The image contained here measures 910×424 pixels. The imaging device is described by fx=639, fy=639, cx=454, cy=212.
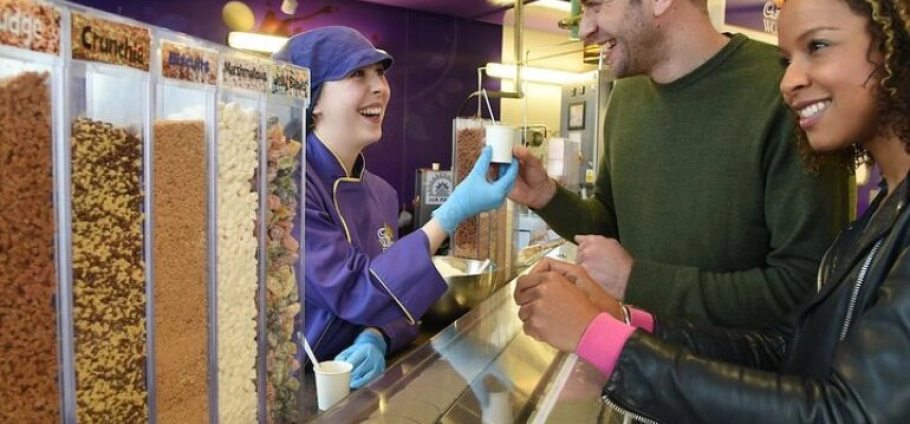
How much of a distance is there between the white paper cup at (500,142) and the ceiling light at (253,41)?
3.27m

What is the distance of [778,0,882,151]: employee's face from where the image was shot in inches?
36.8

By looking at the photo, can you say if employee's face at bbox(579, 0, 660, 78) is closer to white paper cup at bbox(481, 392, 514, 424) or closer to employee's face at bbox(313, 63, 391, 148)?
employee's face at bbox(313, 63, 391, 148)

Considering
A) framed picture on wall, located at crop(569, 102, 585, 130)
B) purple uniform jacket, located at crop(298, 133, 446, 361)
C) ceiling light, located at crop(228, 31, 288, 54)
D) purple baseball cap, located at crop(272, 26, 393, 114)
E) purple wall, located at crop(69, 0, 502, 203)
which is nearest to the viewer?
purple uniform jacket, located at crop(298, 133, 446, 361)

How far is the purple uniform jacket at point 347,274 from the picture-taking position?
1401 millimetres

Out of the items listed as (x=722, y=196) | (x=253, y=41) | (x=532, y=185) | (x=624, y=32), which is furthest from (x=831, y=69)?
(x=253, y=41)

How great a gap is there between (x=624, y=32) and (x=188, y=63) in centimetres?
117

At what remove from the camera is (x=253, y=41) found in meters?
4.53

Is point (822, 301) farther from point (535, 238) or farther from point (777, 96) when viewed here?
point (535, 238)

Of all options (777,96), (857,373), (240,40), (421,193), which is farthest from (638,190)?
(240,40)

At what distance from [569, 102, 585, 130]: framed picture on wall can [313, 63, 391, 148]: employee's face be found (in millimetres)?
2127

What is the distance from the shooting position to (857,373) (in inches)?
29.5

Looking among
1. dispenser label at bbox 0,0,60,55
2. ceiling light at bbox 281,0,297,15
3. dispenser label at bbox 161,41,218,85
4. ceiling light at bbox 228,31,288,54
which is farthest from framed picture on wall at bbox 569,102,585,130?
dispenser label at bbox 0,0,60,55

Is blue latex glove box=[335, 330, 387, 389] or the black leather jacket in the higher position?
the black leather jacket

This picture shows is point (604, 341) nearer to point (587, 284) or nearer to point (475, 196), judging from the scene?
point (587, 284)
